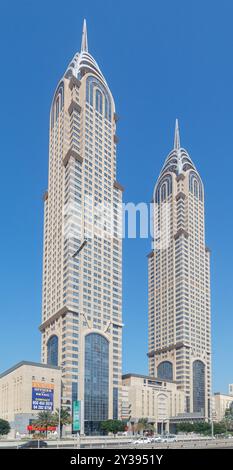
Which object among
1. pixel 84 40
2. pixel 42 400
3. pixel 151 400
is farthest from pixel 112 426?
pixel 84 40

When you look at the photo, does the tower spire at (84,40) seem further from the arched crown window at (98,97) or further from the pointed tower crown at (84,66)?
the arched crown window at (98,97)

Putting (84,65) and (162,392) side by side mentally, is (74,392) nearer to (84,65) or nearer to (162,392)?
(162,392)

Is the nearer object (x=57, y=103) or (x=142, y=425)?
(x=142, y=425)

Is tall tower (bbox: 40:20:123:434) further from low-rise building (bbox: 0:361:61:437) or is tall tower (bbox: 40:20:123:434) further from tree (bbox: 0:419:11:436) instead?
tree (bbox: 0:419:11:436)

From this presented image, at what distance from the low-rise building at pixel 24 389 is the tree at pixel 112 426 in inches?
680

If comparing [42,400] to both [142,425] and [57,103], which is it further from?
[57,103]

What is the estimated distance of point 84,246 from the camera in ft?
507

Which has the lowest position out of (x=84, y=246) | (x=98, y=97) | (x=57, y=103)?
(x=84, y=246)

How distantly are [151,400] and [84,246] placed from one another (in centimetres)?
6298

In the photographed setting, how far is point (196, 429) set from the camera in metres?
168

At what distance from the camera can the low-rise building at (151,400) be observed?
166875 millimetres

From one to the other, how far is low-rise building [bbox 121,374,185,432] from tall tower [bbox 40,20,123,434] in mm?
14679

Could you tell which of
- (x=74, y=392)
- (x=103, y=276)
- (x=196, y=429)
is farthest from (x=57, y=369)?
(x=196, y=429)
